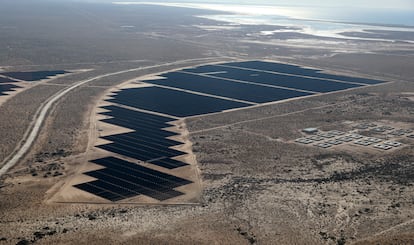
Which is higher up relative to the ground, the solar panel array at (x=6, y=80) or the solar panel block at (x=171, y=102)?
the solar panel array at (x=6, y=80)

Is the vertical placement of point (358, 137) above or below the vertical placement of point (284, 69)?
below

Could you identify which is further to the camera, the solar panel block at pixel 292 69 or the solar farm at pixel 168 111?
the solar panel block at pixel 292 69

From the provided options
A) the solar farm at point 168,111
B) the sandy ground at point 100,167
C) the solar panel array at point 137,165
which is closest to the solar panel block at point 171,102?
the solar farm at point 168,111

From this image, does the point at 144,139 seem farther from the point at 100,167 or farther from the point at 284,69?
the point at 284,69

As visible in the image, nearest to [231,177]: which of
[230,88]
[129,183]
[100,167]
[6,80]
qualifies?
[129,183]

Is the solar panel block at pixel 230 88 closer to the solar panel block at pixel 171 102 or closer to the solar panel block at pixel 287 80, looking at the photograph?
the solar panel block at pixel 287 80

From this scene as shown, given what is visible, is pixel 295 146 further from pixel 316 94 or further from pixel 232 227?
pixel 316 94

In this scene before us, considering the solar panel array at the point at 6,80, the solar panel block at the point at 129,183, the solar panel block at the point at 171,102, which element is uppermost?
the solar panel array at the point at 6,80
